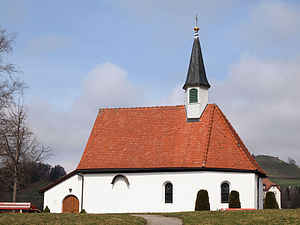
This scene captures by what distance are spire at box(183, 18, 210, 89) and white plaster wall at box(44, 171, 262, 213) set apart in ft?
26.6

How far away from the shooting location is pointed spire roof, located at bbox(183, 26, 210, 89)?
35.0 meters

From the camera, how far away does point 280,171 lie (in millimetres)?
153000

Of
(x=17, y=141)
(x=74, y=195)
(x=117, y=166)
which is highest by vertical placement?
(x=17, y=141)

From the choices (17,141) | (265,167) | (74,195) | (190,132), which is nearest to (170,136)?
(190,132)

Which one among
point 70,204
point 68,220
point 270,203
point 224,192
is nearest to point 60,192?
point 70,204

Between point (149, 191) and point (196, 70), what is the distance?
1102cm

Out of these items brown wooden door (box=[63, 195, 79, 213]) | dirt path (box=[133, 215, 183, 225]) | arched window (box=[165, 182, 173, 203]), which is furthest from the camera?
brown wooden door (box=[63, 195, 79, 213])

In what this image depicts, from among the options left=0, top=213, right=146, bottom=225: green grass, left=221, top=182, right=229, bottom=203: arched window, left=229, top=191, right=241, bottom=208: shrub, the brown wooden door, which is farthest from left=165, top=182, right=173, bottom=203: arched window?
left=0, top=213, right=146, bottom=225: green grass

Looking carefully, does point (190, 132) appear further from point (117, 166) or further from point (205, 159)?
point (117, 166)

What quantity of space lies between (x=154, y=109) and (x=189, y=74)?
4.28 metres

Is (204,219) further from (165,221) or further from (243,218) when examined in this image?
(165,221)

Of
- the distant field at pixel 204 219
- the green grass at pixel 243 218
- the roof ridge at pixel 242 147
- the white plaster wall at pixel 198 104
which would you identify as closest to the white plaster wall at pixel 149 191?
the roof ridge at pixel 242 147

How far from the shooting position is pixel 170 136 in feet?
111

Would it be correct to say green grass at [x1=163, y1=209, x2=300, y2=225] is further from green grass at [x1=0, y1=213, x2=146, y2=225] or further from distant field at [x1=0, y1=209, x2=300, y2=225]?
green grass at [x1=0, y1=213, x2=146, y2=225]
